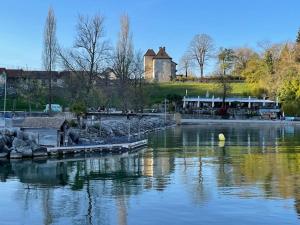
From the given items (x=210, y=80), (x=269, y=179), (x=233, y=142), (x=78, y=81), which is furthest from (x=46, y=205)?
(x=210, y=80)

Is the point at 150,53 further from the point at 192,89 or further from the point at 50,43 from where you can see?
the point at 50,43

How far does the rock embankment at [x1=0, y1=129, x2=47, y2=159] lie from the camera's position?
3281 centimetres

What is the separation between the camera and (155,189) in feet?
73.0

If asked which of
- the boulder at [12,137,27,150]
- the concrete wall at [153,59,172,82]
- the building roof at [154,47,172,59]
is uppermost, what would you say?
the building roof at [154,47,172,59]

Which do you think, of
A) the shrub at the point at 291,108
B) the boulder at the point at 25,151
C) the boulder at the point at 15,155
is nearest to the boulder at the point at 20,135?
the boulder at the point at 25,151

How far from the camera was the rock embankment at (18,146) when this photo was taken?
32.8 m

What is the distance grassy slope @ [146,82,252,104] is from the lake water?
73.6m

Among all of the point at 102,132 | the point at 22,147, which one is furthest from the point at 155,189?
the point at 102,132

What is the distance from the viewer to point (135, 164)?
1230 inches

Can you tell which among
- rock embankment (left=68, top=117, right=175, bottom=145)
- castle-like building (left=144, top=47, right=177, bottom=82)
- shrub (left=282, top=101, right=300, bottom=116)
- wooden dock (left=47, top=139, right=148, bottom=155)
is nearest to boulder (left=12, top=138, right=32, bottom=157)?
wooden dock (left=47, top=139, right=148, bottom=155)

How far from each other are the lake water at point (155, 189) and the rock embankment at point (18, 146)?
155 centimetres

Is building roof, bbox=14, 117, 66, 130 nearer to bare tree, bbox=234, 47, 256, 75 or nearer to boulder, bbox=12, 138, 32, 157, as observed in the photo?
boulder, bbox=12, 138, 32, 157

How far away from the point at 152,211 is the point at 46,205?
3921mm

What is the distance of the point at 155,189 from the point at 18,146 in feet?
46.3
